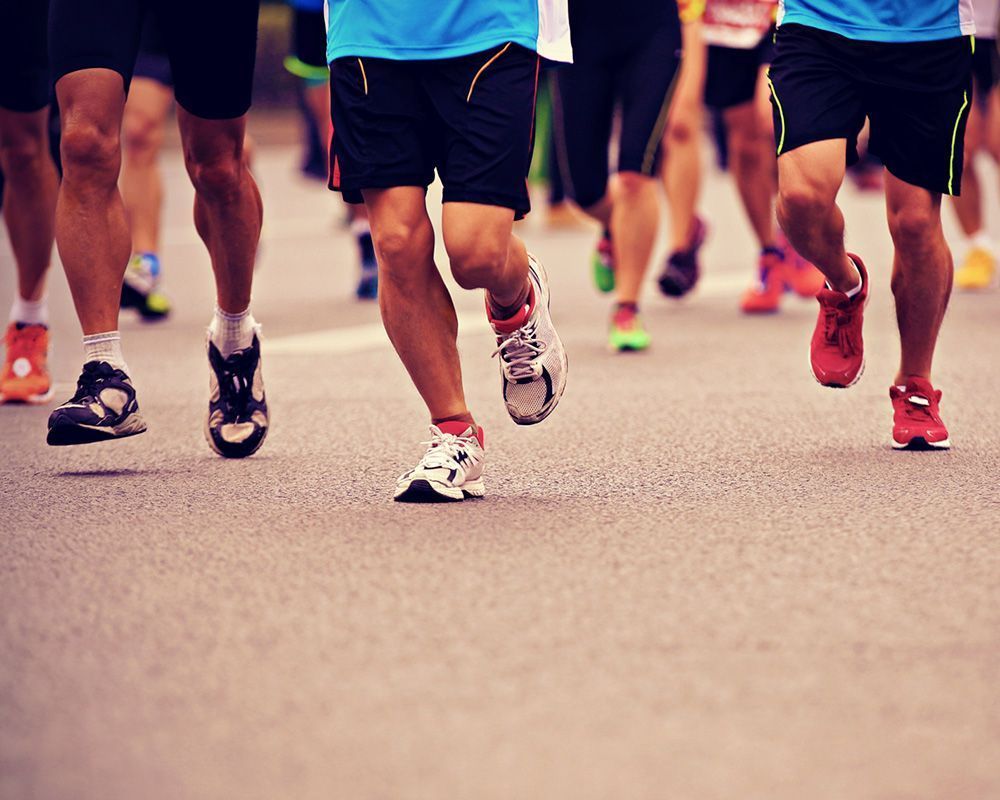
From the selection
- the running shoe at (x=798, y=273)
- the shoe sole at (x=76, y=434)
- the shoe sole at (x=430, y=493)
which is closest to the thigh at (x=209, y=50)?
the shoe sole at (x=76, y=434)

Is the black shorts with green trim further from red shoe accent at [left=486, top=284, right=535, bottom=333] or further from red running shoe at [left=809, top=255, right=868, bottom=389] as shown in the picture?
red shoe accent at [left=486, top=284, right=535, bottom=333]

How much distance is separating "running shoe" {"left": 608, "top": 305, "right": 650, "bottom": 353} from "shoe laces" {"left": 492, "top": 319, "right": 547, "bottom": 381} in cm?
263

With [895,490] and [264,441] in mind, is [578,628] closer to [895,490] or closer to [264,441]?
[895,490]

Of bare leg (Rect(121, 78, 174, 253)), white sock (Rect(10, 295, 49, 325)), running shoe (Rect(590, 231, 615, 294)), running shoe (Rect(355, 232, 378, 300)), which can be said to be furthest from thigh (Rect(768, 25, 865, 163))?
running shoe (Rect(355, 232, 378, 300))

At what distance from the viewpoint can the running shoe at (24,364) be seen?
5.82 meters

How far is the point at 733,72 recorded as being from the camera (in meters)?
8.04

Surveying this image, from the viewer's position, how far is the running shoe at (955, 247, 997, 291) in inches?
347

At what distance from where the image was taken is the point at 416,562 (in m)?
3.51

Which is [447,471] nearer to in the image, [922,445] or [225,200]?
[225,200]

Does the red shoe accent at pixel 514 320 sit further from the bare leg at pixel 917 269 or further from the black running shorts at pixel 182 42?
the bare leg at pixel 917 269

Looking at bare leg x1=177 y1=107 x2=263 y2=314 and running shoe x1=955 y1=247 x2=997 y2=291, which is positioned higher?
bare leg x1=177 y1=107 x2=263 y2=314

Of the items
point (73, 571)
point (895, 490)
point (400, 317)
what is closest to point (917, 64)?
point (895, 490)

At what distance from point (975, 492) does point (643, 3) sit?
3.23 meters

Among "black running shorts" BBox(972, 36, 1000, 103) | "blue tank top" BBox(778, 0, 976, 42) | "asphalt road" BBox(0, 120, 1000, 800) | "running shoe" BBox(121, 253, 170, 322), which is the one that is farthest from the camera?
"running shoe" BBox(121, 253, 170, 322)
